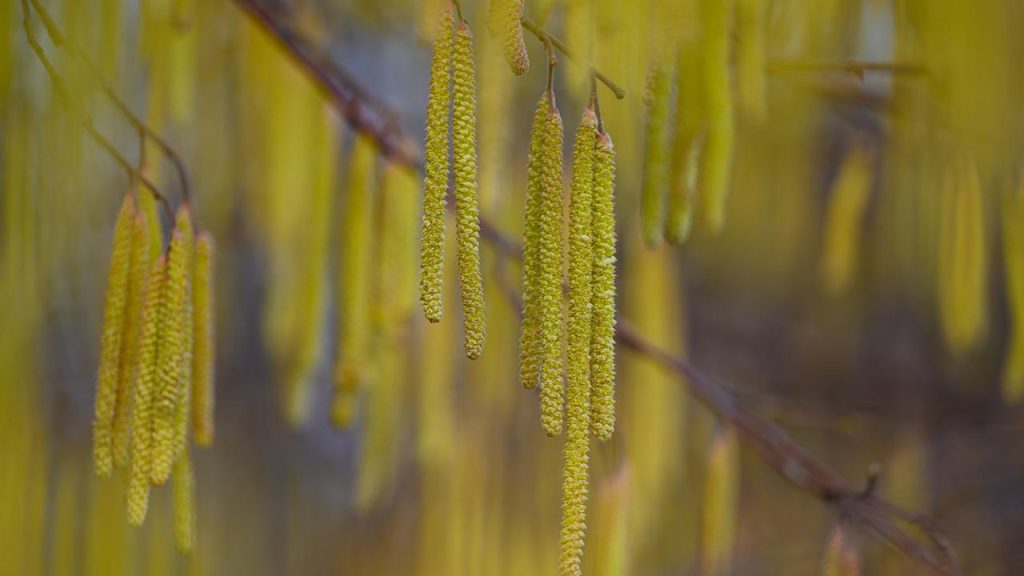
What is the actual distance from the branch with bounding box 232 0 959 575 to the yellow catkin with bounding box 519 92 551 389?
0.44m

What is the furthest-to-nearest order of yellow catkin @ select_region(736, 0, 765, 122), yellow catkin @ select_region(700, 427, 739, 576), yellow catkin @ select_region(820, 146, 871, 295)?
yellow catkin @ select_region(820, 146, 871, 295)
yellow catkin @ select_region(700, 427, 739, 576)
yellow catkin @ select_region(736, 0, 765, 122)

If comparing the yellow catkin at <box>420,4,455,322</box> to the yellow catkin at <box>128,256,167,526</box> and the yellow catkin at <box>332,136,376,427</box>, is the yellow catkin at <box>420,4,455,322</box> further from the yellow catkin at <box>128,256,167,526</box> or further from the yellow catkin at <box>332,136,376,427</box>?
the yellow catkin at <box>332,136,376,427</box>

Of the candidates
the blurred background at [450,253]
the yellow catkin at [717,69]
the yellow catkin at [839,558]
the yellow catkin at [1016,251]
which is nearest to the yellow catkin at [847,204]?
the blurred background at [450,253]

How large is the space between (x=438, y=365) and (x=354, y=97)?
1.10 ft

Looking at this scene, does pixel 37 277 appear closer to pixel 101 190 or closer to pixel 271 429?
pixel 101 190

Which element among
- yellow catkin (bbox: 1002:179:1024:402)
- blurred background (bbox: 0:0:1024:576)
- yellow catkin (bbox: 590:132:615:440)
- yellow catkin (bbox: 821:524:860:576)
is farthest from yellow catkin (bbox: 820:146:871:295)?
yellow catkin (bbox: 590:132:615:440)

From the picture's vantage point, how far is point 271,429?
2.22m

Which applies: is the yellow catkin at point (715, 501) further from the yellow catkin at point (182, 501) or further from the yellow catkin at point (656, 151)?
the yellow catkin at point (182, 501)

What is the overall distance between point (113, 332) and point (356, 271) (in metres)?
0.29

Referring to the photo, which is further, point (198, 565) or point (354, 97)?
point (198, 565)

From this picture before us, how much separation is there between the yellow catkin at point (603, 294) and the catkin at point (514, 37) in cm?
6

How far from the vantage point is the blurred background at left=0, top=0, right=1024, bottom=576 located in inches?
38.3

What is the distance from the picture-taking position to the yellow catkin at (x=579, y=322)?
0.57 metres

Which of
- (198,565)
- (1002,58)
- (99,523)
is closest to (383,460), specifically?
(99,523)
